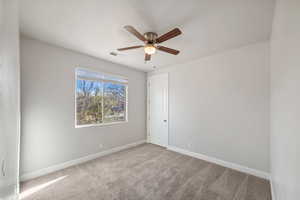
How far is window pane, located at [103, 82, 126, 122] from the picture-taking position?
362 centimetres

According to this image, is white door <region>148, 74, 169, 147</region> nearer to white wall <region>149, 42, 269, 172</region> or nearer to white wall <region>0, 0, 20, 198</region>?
white wall <region>149, 42, 269, 172</region>

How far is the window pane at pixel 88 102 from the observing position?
3.05 m

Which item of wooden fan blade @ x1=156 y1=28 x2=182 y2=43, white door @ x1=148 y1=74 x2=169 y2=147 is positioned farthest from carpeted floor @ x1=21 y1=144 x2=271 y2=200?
wooden fan blade @ x1=156 y1=28 x2=182 y2=43

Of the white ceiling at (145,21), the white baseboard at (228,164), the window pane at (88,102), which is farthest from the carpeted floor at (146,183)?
the white ceiling at (145,21)

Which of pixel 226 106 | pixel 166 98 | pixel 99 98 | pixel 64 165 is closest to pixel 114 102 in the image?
pixel 99 98

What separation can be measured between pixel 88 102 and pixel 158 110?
7.36ft

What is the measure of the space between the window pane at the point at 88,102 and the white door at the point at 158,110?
1810 mm

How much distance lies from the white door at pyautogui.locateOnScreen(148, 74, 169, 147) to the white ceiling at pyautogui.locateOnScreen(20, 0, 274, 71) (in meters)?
1.72

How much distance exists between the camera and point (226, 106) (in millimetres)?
2852

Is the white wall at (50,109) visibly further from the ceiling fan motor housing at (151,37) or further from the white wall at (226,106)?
→ the white wall at (226,106)

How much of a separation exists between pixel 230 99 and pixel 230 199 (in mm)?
1907

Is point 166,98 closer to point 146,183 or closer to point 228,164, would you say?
point 228,164

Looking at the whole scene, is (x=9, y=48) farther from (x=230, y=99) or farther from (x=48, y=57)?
(x=230, y=99)

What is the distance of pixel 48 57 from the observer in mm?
2539
